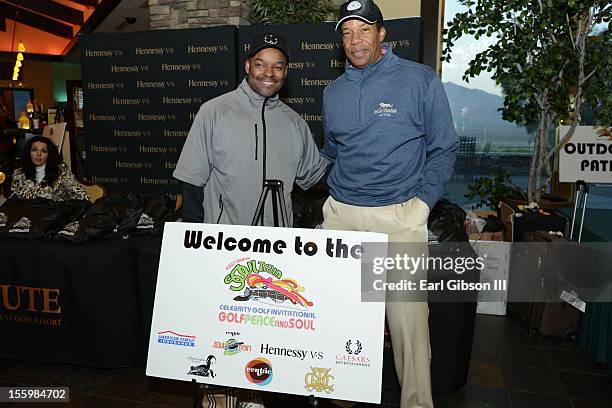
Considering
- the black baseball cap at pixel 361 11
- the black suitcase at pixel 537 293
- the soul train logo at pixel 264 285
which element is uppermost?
the black baseball cap at pixel 361 11

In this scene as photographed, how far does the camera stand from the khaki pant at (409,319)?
1897mm

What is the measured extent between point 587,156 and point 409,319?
9.11ft

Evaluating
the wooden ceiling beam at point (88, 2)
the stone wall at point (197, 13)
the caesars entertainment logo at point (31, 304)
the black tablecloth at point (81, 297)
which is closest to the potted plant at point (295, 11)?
the stone wall at point (197, 13)

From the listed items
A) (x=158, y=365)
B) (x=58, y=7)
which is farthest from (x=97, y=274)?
(x=58, y=7)

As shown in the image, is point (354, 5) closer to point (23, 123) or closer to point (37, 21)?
point (23, 123)

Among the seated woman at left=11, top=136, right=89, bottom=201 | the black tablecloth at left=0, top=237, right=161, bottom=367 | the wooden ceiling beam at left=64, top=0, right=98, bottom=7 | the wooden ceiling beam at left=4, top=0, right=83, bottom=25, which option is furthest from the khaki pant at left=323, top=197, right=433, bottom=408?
the wooden ceiling beam at left=4, top=0, right=83, bottom=25

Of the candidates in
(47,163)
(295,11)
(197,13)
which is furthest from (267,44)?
(197,13)

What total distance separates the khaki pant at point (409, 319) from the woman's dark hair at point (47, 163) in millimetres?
2549

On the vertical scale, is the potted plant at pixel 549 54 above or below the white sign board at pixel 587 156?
above

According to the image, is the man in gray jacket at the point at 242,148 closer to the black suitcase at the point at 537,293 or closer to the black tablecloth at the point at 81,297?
the black tablecloth at the point at 81,297

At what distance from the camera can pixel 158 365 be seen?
5.91 feet

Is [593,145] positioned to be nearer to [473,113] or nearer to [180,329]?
[473,113]

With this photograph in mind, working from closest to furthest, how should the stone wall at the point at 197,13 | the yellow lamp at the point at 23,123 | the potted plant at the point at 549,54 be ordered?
the potted plant at the point at 549,54 < the stone wall at the point at 197,13 < the yellow lamp at the point at 23,123

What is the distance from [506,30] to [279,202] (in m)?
2.71
